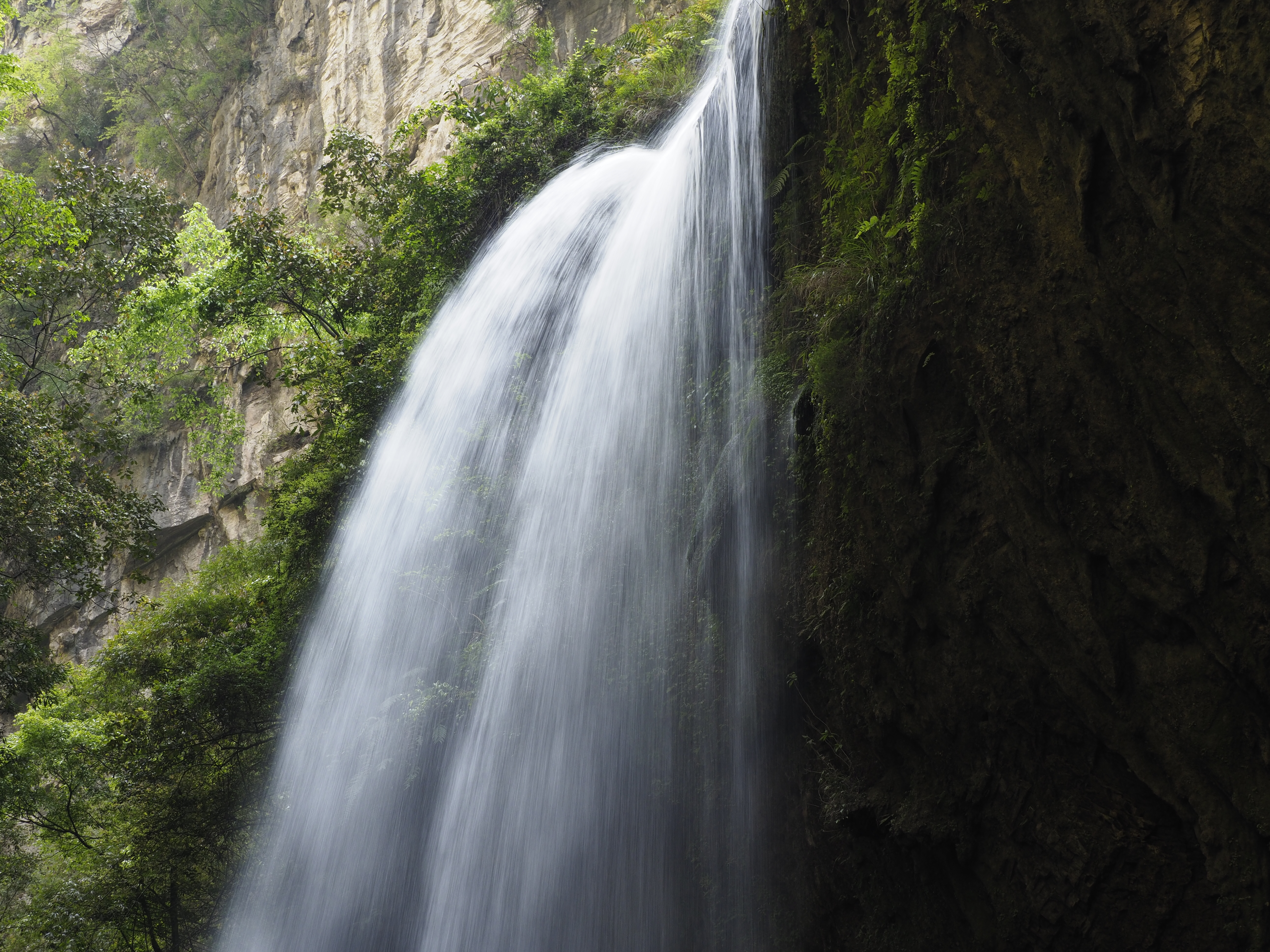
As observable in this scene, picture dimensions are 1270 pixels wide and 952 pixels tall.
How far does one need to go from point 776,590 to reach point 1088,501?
239cm

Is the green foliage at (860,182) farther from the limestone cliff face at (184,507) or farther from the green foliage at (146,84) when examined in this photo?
the green foliage at (146,84)

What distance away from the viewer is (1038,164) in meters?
3.60

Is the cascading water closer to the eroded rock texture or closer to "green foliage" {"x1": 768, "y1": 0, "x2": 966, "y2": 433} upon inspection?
"green foliage" {"x1": 768, "y1": 0, "x2": 966, "y2": 433}

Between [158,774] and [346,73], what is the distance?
2005 centimetres

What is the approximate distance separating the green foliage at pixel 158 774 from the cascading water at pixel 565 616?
2.72ft

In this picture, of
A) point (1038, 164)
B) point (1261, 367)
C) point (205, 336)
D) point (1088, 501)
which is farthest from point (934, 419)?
point (205, 336)

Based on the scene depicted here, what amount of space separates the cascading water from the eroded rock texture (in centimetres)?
141

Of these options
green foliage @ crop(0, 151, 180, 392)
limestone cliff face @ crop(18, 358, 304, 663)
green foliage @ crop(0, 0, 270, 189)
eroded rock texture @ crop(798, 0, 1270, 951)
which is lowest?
limestone cliff face @ crop(18, 358, 304, 663)

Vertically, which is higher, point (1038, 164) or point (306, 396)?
point (1038, 164)

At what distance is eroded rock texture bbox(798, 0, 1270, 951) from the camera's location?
9.23 ft

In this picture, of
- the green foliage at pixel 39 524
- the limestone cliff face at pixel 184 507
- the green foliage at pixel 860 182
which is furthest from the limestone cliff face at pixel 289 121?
the green foliage at pixel 860 182

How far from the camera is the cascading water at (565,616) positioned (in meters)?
6.05

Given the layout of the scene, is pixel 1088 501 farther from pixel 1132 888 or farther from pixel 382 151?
pixel 382 151

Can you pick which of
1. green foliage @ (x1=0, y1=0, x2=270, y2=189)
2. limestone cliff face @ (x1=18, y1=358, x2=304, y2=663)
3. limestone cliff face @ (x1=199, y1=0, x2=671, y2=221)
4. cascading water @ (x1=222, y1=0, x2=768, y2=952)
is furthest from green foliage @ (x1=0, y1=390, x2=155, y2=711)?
green foliage @ (x1=0, y1=0, x2=270, y2=189)
